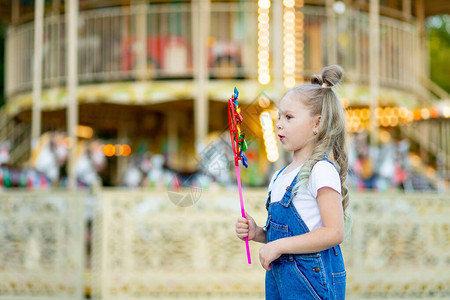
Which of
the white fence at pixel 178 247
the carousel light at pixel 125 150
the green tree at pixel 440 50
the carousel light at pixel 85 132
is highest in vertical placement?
the green tree at pixel 440 50

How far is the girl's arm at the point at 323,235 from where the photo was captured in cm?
240

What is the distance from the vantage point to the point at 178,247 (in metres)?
7.38

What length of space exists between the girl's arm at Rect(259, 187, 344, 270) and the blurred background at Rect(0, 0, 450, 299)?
453mm

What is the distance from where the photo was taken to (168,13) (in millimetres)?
14633

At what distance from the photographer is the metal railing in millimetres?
13742

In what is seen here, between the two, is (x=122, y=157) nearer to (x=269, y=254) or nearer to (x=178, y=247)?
(x=178, y=247)

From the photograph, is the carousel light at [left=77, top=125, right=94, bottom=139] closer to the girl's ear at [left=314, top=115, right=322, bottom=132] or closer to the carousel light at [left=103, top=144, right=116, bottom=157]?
the carousel light at [left=103, top=144, right=116, bottom=157]

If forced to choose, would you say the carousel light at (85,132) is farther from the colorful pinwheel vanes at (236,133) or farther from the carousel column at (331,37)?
the colorful pinwheel vanes at (236,133)

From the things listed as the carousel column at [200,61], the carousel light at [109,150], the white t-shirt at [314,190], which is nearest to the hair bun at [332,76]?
the white t-shirt at [314,190]

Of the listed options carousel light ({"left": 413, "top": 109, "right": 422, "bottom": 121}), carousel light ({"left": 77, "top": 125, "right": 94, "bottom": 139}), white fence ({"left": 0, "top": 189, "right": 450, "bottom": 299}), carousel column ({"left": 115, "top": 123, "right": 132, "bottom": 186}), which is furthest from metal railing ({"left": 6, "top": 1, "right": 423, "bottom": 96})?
white fence ({"left": 0, "top": 189, "right": 450, "bottom": 299})

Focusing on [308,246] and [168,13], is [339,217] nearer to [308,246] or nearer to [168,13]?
[308,246]

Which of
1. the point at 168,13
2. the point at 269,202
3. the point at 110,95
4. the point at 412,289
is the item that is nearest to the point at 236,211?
the point at 412,289

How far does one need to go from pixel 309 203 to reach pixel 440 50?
33.8 meters

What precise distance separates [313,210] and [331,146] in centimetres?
26
